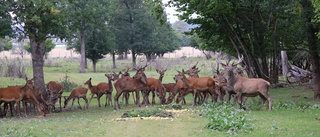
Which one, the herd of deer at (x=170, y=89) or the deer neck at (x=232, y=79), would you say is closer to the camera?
the herd of deer at (x=170, y=89)

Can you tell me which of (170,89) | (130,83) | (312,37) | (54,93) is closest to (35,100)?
(54,93)

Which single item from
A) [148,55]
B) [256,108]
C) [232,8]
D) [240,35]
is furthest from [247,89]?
[148,55]

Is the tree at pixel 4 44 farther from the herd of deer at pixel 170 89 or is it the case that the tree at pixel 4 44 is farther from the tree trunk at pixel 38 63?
the herd of deer at pixel 170 89

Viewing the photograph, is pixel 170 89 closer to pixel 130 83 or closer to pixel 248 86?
pixel 130 83

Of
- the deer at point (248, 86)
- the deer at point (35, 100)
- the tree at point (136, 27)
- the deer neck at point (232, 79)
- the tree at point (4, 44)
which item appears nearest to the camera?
the deer at point (248, 86)

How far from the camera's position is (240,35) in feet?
77.5

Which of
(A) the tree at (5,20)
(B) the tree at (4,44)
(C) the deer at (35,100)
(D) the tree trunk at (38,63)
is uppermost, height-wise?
(B) the tree at (4,44)

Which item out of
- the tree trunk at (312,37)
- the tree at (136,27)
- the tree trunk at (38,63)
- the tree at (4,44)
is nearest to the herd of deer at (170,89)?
the tree trunk at (38,63)

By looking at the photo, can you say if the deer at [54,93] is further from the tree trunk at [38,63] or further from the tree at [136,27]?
the tree at [136,27]

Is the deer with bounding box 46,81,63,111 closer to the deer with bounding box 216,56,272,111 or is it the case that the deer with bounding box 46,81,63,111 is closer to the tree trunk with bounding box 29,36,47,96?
the tree trunk with bounding box 29,36,47,96

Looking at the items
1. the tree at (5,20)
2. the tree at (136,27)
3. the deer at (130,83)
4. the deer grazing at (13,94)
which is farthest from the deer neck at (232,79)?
the tree at (136,27)

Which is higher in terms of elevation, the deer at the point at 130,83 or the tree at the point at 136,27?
the tree at the point at 136,27

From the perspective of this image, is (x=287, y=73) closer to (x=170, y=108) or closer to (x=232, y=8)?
(x=232, y=8)

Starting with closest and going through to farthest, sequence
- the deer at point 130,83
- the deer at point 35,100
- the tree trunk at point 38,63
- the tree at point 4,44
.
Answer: the deer at point 35,100, the deer at point 130,83, the tree trunk at point 38,63, the tree at point 4,44
